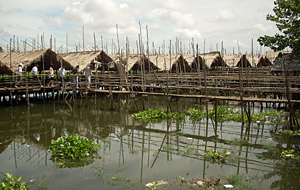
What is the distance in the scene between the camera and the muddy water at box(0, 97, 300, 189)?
5.24 m

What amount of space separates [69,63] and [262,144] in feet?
43.9

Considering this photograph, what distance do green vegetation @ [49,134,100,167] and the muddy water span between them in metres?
0.17

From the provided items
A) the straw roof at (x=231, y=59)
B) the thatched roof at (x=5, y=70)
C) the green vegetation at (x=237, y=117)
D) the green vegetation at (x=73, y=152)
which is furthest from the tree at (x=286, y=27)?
the straw roof at (x=231, y=59)

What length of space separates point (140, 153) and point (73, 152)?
155cm

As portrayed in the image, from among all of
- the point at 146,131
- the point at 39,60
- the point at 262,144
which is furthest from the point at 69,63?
the point at 262,144

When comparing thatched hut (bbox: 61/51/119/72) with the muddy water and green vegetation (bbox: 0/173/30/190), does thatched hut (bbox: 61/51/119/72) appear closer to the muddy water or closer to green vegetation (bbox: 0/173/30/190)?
the muddy water

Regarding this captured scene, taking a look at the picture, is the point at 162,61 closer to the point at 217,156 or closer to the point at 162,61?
the point at 162,61

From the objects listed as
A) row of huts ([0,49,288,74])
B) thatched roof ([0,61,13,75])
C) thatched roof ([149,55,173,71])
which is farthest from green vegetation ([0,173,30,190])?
thatched roof ([149,55,173,71])

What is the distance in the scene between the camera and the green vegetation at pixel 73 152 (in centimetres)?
612

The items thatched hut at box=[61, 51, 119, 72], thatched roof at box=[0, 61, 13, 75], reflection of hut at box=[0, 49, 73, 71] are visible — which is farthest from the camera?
thatched hut at box=[61, 51, 119, 72]

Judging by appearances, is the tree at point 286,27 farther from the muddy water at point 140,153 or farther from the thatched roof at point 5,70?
the thatched roof at point 5,70

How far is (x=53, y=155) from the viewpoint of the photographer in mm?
6586

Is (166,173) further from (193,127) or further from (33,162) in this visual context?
(193,127)

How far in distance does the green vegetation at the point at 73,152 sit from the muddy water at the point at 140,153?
0.17 metres
